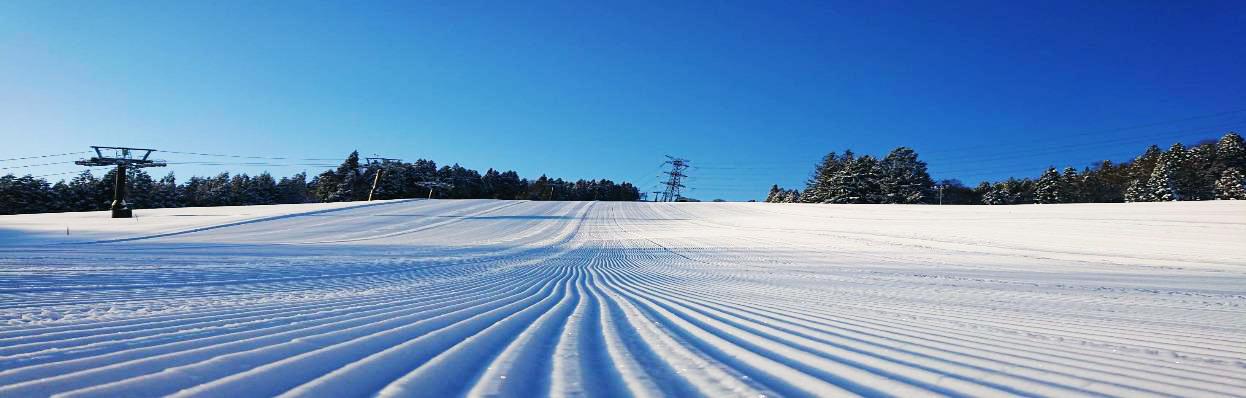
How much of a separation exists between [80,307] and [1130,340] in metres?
6.83

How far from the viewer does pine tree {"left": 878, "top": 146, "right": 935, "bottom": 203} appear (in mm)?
61406

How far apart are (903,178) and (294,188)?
113 metres

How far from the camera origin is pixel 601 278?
825cm

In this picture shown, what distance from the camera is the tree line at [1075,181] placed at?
51188mm

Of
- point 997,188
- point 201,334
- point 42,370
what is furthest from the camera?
point 997,188

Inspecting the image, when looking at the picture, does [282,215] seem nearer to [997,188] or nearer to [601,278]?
[601,278]

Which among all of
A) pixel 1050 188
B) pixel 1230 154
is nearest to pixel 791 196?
pixel 1050 188

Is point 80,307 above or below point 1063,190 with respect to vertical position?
below

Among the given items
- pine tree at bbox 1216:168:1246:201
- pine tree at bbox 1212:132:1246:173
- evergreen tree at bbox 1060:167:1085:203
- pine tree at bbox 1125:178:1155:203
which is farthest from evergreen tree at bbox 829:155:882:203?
pine tree at bbox 1212:132:1246:173

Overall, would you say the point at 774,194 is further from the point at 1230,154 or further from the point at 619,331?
the point at 619,331

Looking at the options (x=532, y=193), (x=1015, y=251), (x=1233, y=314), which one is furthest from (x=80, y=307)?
(x=532, y=193)

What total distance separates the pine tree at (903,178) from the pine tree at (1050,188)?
12.2 meters

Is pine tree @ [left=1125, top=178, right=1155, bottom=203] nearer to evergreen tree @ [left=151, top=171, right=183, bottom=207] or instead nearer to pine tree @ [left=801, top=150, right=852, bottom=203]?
pine tree @ [left=801, top=150, right=852, bottom=203]

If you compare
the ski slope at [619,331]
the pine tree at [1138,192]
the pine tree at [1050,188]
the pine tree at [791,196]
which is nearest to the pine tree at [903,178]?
the pine tree at [1050,188]
